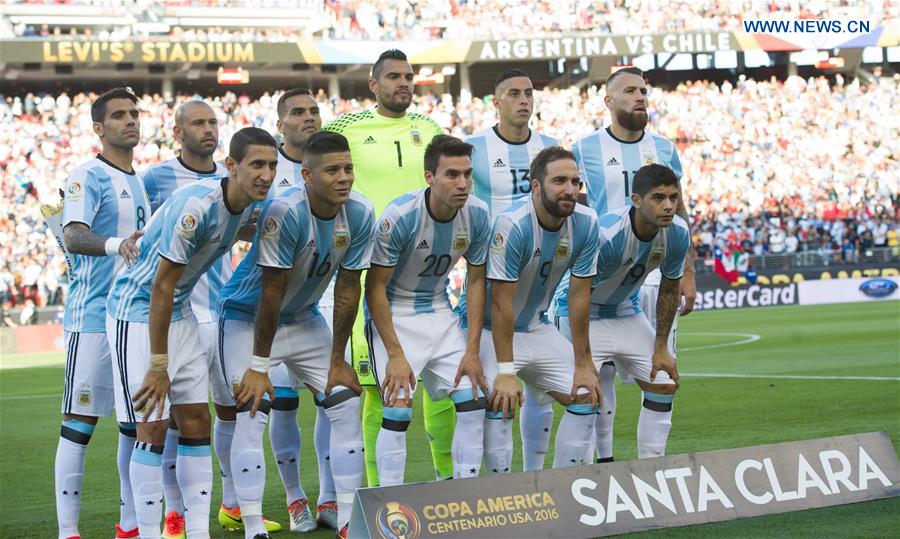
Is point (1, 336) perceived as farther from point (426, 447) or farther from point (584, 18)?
point (584, 18)

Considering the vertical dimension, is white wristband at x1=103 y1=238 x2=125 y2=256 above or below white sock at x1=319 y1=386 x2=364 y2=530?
above

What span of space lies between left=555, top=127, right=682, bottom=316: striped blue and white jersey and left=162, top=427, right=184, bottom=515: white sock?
9.02 ft

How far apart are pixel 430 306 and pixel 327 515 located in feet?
4.64

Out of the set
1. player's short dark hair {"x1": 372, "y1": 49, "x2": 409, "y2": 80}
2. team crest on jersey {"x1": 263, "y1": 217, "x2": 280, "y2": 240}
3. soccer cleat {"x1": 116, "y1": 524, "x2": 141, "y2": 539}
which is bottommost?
soccer cleat {"x1": 116, "y1": 524, "x2": 141, "y2": 539}

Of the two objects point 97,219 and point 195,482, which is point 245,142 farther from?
point 195,482

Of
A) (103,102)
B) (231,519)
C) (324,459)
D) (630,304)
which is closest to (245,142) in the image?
(103,102)

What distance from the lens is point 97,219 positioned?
22.0 feet

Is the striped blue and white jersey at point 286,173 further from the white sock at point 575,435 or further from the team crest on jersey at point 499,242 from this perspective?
the white sock at point 575,435

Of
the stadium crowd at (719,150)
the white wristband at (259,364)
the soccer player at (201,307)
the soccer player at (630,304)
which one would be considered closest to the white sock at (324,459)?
the soccer player at (201,307)

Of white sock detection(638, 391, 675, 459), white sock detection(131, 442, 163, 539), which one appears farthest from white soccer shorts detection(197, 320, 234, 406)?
white sock detection(638, 391, 675, 459)

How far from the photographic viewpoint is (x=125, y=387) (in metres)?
5.96

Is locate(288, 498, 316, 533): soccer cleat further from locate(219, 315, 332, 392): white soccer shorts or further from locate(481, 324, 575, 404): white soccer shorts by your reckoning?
locate(481, 324, 575, 404): white soccer shorts

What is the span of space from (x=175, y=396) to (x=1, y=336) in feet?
68.4

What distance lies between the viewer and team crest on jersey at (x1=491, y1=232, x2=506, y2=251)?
21.7ft
